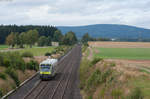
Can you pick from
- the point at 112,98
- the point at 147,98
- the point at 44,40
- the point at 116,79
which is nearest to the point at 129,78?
the point at 116,79

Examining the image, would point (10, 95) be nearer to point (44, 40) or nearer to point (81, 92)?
point (81, 92)

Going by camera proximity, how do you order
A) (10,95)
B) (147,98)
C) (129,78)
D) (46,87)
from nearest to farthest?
(147,98), (129,78), (10,95), (46,87)

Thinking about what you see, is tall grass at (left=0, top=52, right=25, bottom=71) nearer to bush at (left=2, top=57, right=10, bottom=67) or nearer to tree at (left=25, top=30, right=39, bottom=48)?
bush at (left=2, top=57, right=10, bottom=67)

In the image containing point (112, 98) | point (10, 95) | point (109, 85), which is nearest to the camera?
point (112, 98)

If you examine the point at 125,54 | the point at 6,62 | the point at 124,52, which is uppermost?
the point at 6,62

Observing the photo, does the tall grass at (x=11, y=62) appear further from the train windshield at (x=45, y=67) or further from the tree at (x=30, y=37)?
the tree at (x=30, y=37)

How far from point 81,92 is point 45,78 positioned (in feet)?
28.7

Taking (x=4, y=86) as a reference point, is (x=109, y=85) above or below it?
above

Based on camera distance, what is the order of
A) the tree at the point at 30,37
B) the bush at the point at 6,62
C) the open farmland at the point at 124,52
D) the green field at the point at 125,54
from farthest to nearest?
1. the tree at the point at 30,37
2. the open farmland at the point at 124,52
3. the green field at the point at 125,54
4. the bush at the point at 6,62

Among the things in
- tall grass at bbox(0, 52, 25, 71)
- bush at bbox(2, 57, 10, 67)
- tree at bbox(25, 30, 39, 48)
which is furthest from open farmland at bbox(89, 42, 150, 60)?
tree at bbox(25, 30, 39, 48)

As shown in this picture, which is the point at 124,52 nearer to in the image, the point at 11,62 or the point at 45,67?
the point at 45,67

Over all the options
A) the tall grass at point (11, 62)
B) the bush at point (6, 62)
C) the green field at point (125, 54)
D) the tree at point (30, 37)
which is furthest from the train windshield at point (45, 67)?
the tree at point (30, 37)

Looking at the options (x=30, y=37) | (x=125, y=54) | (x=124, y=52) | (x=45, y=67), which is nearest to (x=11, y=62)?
→ (x=45, y=67)

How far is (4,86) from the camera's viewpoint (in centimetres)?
2322
